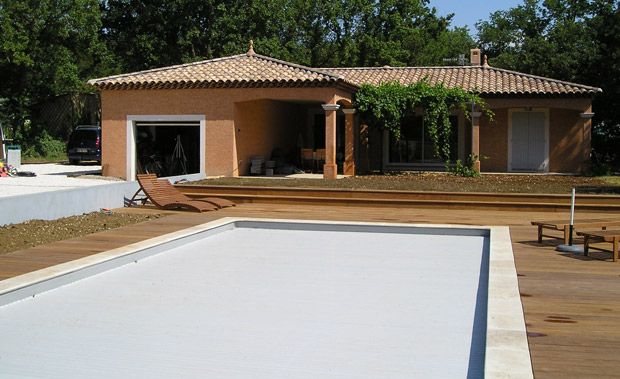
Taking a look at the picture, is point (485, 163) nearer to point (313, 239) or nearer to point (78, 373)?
point (313, 239)

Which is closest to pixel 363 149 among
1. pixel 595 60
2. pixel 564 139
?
pixel 564 139

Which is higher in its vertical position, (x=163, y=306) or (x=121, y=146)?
(x=121, y=146)

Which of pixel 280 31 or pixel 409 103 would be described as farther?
pixel 280 31

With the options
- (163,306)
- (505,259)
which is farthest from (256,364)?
(505,259)

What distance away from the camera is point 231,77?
18750 mm

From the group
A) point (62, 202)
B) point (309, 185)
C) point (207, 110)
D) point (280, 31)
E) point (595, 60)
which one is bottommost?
point (62, 202)

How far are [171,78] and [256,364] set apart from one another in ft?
51.9

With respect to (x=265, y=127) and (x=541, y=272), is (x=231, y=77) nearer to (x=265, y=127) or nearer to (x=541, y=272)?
(x=265, y=127)

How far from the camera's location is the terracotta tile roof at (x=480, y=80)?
20.6 m

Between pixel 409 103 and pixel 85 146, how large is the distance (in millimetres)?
15484

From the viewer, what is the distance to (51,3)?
104 ft

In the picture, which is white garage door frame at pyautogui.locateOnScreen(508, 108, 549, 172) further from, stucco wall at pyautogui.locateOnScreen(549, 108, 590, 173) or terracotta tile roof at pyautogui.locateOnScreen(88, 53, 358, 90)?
terracotta tile roof at pyautogui.locateOnScreen(88, 53, 358, 90)

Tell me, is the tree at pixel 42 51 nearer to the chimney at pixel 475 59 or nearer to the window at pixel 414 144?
the window at pixel 414 144

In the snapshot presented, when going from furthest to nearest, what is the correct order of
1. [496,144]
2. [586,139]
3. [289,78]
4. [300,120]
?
[300,120] < [496,144] < [586,139] < [289,78]
